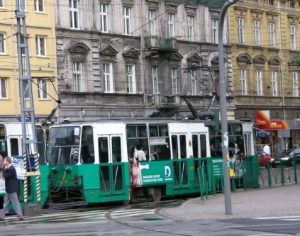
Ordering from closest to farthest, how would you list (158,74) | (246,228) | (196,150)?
(246,228), (196,150), (158,74)

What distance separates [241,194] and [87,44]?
24.3m

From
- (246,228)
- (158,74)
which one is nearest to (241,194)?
(246,228)

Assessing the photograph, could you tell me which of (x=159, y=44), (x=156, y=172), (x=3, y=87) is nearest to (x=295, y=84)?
(x=159, y=44)

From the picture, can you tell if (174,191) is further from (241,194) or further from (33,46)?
(33,46)

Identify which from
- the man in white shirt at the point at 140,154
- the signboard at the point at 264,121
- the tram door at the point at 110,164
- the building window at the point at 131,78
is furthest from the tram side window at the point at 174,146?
the signboard at the point at 264,121

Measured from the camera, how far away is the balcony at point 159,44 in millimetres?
55484

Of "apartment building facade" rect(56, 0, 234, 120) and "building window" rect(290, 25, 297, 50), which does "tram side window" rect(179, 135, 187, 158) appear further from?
"building window" rect(290, 25, 297, 50)

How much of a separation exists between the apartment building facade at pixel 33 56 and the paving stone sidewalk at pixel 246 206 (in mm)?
21531

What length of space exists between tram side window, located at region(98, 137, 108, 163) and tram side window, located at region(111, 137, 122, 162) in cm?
32

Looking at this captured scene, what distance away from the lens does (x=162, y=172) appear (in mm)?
29234

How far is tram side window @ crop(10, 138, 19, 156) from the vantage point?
27.0 m

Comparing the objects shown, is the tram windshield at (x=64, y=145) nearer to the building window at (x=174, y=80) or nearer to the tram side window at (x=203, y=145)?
the tram side window at (x=203, y=145)

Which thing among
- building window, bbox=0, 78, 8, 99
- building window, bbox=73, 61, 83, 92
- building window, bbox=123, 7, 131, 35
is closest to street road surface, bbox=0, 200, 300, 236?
building window, bbox=0, 78, 8, 99

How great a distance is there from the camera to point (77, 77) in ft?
167
